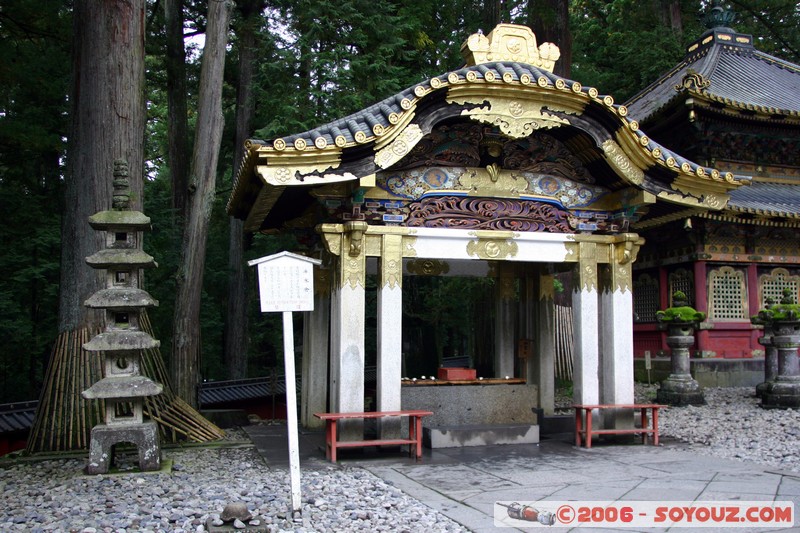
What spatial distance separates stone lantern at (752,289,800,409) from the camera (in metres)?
12.4

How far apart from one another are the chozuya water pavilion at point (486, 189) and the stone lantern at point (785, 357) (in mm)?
4184

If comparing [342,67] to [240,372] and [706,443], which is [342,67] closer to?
[240,372]

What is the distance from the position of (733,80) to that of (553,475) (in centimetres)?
1407

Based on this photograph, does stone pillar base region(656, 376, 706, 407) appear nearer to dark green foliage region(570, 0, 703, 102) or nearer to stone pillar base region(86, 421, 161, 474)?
stone pillar base region(86, 421, 161, 474)

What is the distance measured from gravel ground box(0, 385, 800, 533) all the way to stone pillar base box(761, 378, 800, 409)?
3000mm

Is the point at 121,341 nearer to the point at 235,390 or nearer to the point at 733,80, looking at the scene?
the point at 235,390

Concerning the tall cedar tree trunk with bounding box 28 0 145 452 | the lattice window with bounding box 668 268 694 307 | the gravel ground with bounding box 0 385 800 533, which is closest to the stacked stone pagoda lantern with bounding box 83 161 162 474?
the gravel ground with bounding box 0 385 800 533

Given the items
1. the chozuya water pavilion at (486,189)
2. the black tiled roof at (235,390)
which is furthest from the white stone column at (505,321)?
the black tiled roof at (235,390)

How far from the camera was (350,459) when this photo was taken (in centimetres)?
810

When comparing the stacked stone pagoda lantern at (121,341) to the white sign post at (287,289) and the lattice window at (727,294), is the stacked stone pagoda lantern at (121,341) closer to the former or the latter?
the white sign post at (287,289)

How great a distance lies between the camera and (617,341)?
9320mm

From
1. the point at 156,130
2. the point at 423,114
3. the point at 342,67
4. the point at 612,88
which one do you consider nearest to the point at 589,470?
the point at 423,114

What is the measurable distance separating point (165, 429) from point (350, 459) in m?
2.72

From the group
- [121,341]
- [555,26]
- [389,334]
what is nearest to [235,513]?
[121,341]
